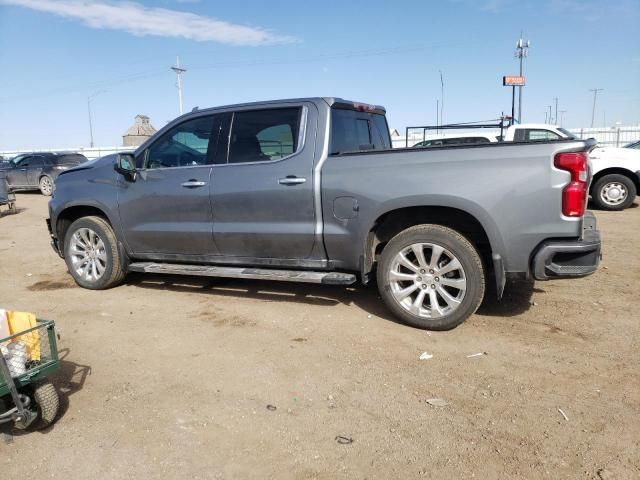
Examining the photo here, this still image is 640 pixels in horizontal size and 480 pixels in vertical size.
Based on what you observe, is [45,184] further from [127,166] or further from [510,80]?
[510,80]

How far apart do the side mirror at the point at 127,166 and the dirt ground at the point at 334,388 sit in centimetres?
131

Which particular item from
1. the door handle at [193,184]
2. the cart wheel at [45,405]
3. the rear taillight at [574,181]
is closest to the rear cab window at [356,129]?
the door handle at [193,184]

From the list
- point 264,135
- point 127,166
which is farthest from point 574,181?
point 127,166

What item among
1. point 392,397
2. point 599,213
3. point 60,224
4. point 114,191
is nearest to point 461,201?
point 392,397

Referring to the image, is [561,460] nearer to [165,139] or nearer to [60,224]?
[165,139]

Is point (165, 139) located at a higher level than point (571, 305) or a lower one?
higher

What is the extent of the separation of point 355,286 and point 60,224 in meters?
3.55

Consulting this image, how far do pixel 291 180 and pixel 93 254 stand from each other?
270cm

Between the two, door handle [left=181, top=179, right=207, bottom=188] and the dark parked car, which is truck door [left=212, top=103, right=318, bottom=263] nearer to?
door handle [left=181, top=179, right=207, bottom=188]

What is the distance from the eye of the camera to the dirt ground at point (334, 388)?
2561 mm

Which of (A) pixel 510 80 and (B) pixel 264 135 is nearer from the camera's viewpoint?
(B) pixel 264 135

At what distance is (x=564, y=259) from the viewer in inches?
150

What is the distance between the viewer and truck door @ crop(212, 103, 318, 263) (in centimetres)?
450

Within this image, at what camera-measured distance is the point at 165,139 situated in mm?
5270
